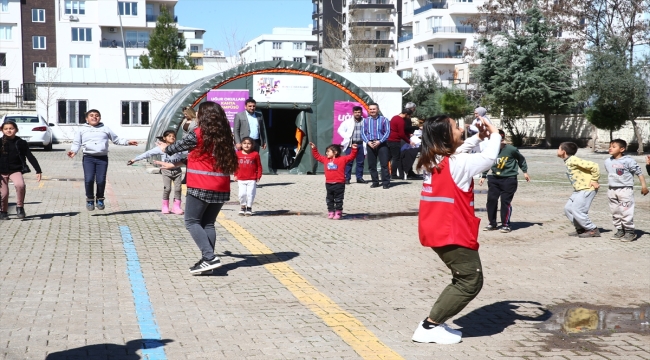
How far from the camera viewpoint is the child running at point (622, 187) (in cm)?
1046

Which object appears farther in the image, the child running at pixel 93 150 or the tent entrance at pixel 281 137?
the tent entrance at pixel 281 137

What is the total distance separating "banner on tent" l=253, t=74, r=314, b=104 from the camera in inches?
834

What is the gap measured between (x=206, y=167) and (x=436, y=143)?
115 inches

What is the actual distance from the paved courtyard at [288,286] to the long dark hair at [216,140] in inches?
44.5

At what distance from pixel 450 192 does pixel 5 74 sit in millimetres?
69181

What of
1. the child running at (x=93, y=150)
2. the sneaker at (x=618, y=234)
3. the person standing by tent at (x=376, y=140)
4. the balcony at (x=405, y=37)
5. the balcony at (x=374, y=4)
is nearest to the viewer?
the sneaker at (x=618, y=234)

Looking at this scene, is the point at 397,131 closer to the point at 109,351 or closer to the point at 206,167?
the point at 206,167

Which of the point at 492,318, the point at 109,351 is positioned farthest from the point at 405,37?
the point at 109,351

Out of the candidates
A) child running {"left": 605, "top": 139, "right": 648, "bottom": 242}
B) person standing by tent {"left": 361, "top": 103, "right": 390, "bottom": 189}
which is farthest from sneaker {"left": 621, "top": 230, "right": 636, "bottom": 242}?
person standing by tent {"left": 361, "top": 103, "right": 390, "bottom": 189}

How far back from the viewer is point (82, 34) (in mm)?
70125

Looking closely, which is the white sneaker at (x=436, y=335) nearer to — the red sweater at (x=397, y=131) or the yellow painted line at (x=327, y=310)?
the yellow painted line at (x=327, y=310)

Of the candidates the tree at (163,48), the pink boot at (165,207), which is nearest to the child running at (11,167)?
the pink boot at (165,207)

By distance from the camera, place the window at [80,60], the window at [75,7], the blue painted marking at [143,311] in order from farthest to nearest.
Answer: the window at [80,60] < the window at [75,7] < the blue painted marking at [143,311]

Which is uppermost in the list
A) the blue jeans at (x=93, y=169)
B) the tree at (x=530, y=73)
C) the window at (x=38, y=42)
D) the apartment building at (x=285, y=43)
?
the apartment building at (x=285, y=43)
